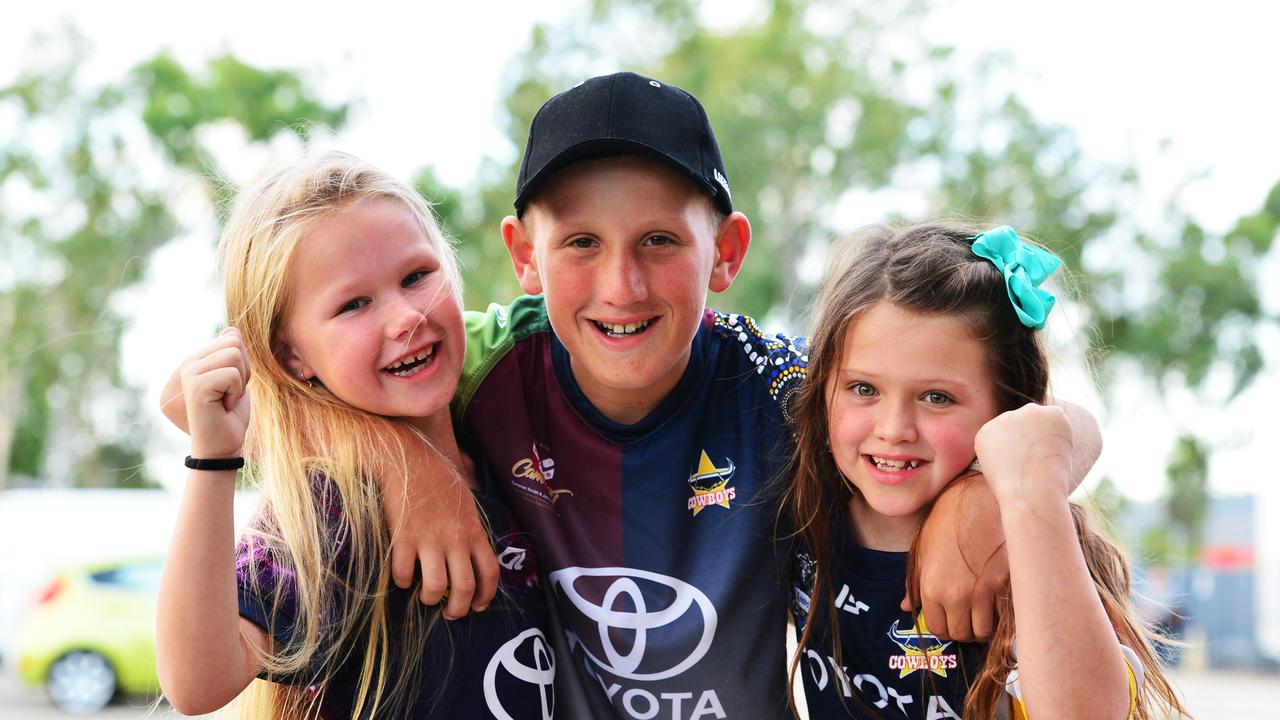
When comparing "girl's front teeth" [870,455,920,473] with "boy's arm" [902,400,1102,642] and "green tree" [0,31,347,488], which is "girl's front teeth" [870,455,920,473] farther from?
"green tree" [0,31,347,488]

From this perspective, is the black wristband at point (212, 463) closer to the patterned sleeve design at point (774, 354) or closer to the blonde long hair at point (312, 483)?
the blonde long hair at point (312, 483)

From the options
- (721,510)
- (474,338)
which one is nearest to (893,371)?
(721,510)

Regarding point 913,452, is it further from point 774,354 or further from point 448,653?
point 448,653

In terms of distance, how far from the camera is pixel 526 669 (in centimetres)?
213

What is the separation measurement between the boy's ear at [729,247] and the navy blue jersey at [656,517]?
17 cm

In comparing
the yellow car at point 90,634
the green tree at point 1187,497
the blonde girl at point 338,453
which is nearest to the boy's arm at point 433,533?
the blonde girl at point 338,453

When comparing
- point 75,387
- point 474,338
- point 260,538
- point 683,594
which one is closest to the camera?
point 260,538

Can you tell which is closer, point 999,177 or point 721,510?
point 721,510

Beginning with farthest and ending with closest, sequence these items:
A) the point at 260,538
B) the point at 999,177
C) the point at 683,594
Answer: the point at 999,177 < the point at 683,594 < the point at 260,538

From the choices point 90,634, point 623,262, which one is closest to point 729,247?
point 623,262

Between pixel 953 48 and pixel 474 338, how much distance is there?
1459 centimetres

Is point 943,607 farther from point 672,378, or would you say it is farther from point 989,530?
point 672,378

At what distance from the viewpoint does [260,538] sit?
1.99m

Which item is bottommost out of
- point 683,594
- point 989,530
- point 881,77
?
point 683,594
